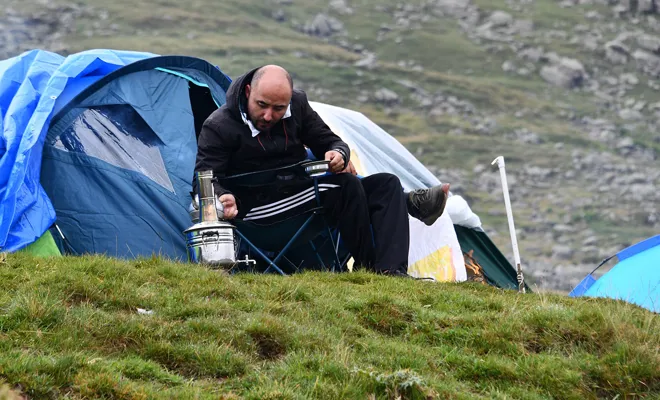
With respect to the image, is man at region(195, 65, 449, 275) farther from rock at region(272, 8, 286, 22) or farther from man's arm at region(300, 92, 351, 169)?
rock at region(272, 8, 286, 22)

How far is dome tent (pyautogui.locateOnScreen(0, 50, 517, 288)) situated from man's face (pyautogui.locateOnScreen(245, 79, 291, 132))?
167 cm

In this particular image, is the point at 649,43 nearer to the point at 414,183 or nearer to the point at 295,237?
the point at 414,183

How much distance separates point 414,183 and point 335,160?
4.68 m

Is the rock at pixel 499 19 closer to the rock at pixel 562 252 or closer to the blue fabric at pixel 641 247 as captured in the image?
the rock at pixel 562 252

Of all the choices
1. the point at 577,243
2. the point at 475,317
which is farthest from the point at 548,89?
the point at 475,317

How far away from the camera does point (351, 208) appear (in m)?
9.45

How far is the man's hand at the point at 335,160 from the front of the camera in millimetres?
9461

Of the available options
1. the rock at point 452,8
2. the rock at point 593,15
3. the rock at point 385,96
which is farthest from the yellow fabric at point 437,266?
the rock at point 593,15

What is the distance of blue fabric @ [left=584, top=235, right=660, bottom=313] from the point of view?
11.6m

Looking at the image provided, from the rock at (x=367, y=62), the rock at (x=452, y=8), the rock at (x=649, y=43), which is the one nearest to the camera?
the rock at (x=367, y=62)

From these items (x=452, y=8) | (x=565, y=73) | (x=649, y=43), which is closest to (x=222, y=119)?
(x=565, y=73)

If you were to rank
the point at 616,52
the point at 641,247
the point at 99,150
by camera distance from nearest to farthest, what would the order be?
the point at 99,150
the point at 641,247
the point at 616,52

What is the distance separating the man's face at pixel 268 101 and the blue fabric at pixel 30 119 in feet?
6.36

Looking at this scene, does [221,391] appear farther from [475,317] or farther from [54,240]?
[54,240]
